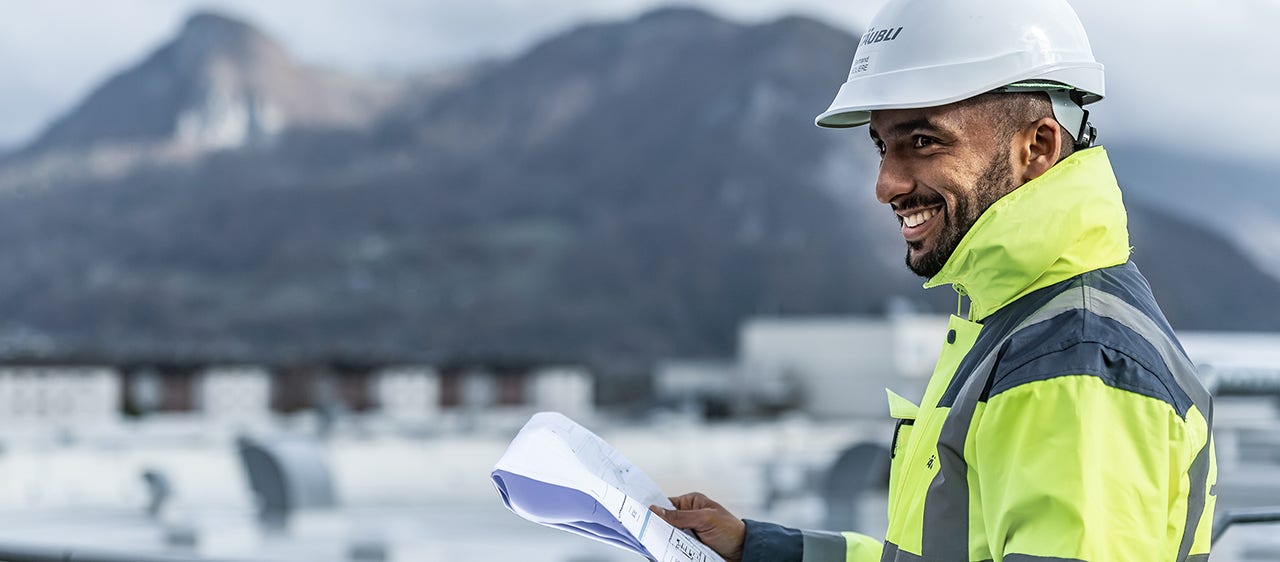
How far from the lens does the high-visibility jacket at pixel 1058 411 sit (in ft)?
4.70

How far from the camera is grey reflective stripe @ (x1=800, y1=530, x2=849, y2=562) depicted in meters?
2.23

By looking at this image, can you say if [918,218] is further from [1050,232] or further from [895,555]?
[895,555]

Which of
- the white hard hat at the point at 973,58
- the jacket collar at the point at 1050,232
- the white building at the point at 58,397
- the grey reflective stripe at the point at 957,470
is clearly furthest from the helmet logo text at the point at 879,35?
the white building at the point at 58,397

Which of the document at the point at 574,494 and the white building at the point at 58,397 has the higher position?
the document at the point at 574,494

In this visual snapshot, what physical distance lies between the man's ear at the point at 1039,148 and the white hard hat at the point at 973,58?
3 centimetres

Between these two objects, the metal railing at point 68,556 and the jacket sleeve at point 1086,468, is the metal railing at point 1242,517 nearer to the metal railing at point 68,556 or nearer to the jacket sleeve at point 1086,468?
the jacket sleeve at point 1086,468

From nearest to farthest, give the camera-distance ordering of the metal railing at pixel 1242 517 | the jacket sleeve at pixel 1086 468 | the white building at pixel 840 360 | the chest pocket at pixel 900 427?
1. the jacket sleeve at pixel 1086 468
2. the chest pocket at pixel 900 427
3. the metal railing at pixel 1242 517
4. the white building at pixel 840 360

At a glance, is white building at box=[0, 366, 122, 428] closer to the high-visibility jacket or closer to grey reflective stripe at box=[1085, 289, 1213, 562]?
the high-visibility jacket

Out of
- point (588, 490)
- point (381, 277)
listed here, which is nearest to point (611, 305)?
point (381, 277)

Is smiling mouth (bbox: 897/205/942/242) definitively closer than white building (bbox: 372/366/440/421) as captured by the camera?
Yes

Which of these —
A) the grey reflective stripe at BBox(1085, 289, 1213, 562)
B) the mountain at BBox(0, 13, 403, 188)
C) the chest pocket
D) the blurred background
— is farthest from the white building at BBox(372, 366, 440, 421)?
the mountain at BBox(0, 13, 403, 188)

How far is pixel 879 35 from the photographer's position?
6.11 feet

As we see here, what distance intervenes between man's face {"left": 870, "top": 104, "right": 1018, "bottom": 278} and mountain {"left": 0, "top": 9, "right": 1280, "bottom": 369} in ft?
344

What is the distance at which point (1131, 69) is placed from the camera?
329ft
